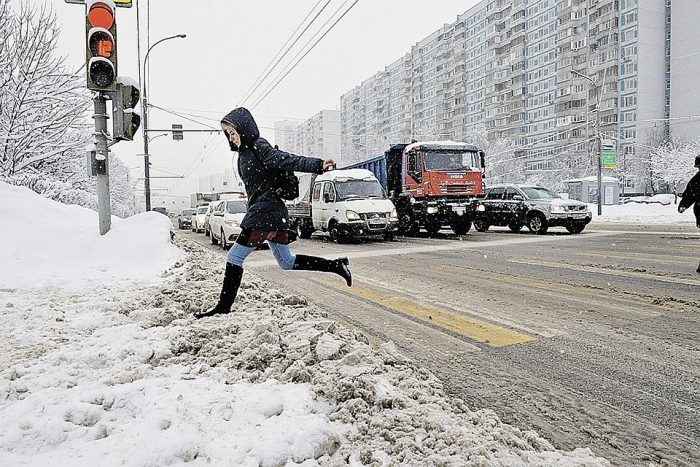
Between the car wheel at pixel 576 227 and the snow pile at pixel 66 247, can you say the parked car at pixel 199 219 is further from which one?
the snow pile at pixel 66 247

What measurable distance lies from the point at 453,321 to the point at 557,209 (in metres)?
14.1

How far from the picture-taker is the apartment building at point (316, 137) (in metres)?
144

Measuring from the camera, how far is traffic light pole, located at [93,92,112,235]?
822 cm

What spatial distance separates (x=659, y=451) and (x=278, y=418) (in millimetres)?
1705

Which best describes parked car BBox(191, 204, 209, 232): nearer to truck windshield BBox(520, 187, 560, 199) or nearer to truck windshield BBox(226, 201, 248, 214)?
truck windshield BBox(226, 201, 248, 214)

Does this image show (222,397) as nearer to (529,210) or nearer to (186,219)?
(529,210)

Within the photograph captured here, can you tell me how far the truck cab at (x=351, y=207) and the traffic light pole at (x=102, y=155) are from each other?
26.0 ft

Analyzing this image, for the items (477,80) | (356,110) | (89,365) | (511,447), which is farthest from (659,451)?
(356,110)

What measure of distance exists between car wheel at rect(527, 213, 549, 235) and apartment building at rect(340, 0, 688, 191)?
40.7m

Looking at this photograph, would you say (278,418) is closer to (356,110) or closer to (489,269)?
(489,269)

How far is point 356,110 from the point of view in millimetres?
140000

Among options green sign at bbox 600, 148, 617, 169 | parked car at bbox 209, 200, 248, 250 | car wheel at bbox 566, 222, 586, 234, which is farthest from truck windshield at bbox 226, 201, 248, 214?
green sign at bbox 600, 148, 617, 169

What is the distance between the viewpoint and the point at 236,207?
1652cm

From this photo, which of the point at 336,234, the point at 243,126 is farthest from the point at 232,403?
the point at 336,234
